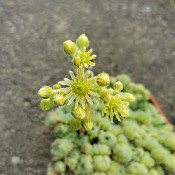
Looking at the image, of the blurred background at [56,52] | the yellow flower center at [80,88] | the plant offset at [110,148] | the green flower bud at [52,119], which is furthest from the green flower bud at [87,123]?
the blurred background at [56,52]

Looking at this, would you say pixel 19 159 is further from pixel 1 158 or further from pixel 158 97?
pixel 158 97

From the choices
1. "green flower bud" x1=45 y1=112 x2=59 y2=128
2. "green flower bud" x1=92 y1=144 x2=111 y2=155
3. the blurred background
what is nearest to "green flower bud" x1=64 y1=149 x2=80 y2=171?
"green flower bud" x1=92 y1=144 x2=111 y2=155

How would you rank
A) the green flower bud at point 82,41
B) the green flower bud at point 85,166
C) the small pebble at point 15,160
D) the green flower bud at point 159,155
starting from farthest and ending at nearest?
the small pebble at point 15,160
the green flower bud at point 159,155
the green flower bud at point 85,166
the green flower bud at point 82,41

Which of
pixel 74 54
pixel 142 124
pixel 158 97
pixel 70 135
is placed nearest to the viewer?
pixel 74 54

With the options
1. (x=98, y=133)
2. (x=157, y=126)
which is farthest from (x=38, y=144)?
(x=157, y=126)

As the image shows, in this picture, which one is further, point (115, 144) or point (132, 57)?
point (132, 57)

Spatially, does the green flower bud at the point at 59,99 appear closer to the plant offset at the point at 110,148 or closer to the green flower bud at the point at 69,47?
the green flower bud at the point at 69,47

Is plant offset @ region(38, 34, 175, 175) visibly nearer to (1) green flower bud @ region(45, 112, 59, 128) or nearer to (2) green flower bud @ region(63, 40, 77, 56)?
(1) green flower bud @ region(45, 112, 59, 128)
